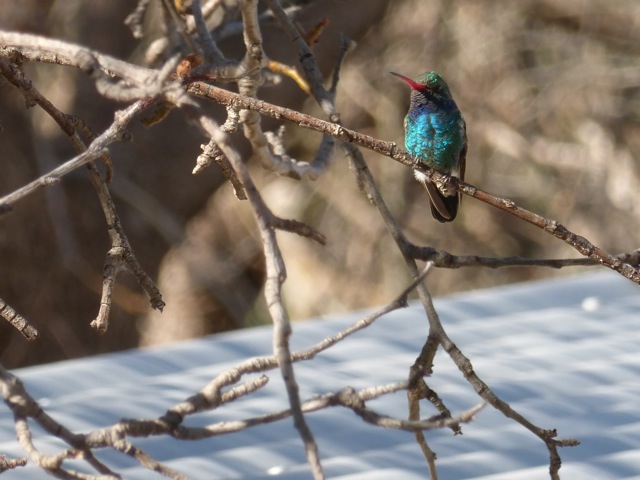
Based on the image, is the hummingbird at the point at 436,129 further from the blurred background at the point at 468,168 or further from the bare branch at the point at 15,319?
the blurred background at the point at 468,168

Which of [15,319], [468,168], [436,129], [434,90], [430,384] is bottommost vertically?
[15,319]

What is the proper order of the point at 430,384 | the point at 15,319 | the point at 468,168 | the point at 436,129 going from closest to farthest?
the point at 15,319
the point at 430,384
the point at 436,129
the point at 468,168

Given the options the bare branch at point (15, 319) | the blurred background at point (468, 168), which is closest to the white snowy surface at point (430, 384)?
the bare branch at point (15, 319)

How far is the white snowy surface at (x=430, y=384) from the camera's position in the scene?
2.24 metres

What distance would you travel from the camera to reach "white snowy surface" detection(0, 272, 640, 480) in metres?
2.24

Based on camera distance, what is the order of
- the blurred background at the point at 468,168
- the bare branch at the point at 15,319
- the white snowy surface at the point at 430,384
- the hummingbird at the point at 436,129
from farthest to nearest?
the blurred background at the point at 468,168 → the hummingbird at the point at 436,129 → the white snowy surface at the point at 430,384 → the bare branch at the point at 15,319

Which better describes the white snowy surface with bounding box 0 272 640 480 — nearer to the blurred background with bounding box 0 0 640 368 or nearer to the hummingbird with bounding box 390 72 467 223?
the hummingbird with bounding box 390 72 467 223

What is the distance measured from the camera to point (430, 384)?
272 centimetres

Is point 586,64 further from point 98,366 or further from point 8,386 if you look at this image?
point 8,386

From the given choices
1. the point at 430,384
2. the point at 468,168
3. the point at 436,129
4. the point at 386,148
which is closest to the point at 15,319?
the point at 386,148

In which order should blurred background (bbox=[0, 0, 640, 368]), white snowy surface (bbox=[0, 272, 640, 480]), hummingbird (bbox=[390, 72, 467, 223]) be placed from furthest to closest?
1. blurred background (bbox=[0, 0, 640, 368])
2. hummingbird (bbox=[390, 72, 467, 223])
3. white snowy surface (bbox=[0, 272, 640, 480])

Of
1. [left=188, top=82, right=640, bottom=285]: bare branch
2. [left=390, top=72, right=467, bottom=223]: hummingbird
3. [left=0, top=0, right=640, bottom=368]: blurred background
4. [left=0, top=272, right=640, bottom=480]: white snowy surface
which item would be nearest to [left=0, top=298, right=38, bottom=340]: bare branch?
[left=188, top=82, right=640, bottom=285]: bare branch

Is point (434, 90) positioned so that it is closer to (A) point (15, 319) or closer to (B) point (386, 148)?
(B) point (386, 148)

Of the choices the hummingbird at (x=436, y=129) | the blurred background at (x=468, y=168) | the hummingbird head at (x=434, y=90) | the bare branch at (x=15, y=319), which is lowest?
the bare branch at (x=15, y=319)
